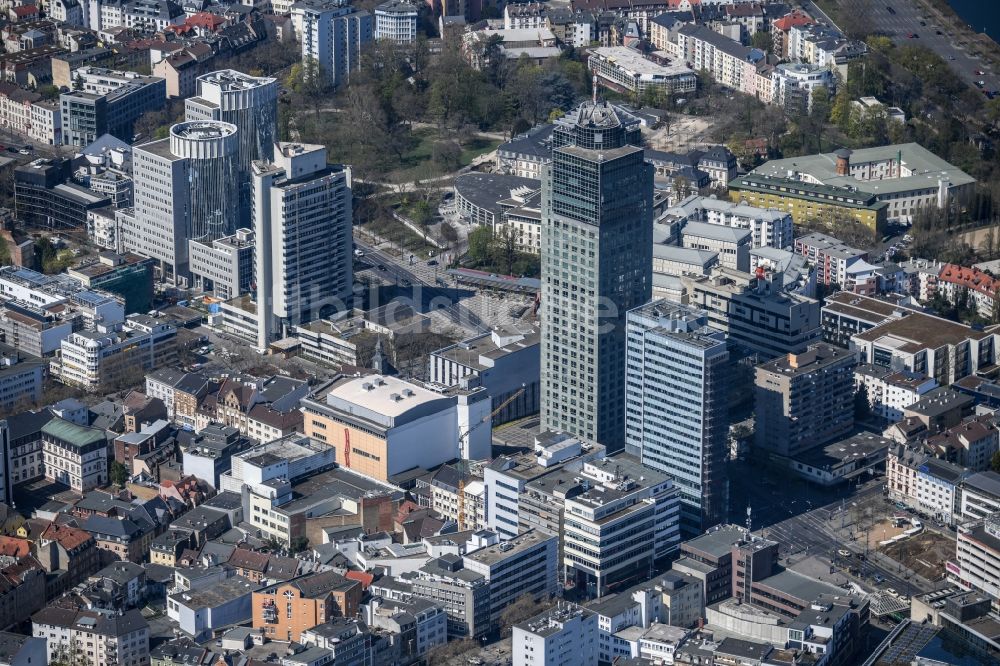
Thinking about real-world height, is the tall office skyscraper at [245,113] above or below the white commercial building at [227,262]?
above

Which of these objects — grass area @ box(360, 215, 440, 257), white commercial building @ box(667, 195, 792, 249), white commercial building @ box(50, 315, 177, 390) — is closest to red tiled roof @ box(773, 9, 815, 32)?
white commercial building @ box(667, 195, 792, 249)

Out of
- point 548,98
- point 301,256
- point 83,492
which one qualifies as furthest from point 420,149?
point 83,492

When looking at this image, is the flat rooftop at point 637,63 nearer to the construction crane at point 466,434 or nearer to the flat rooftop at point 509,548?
the construction crane at point 466,434

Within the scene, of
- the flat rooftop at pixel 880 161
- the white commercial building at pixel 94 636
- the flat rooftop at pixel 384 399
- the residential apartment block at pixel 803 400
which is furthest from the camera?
the flat rooftop at pixel 880 161

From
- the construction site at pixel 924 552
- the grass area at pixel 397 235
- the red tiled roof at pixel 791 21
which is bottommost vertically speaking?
the construction site at pixel 924 552

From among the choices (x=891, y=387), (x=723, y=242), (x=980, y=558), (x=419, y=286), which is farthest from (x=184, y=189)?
(x=980, y=558)

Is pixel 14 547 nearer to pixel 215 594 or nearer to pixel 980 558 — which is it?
pixel 215 594

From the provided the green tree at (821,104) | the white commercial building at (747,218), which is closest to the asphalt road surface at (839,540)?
the white commercial building at (747,218)
